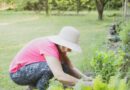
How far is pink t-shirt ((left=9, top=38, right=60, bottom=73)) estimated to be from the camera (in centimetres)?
397

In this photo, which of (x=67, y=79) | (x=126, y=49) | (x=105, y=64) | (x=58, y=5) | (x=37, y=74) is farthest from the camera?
(x=58, y=5)

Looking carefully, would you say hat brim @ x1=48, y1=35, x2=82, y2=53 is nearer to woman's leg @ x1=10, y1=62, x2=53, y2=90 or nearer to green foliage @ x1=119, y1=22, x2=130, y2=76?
woman's leg @ x1=10, y1=62, x2=53, y2=90

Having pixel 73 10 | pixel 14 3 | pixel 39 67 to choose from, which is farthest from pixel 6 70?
pixel 14 3

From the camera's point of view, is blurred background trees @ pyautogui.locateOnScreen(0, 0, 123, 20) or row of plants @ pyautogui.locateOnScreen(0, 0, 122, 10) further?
row of plants @ pyautogui.locateOnScreen(0, 0, 122, 10)

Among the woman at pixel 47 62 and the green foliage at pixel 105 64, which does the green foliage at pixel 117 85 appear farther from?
the green foliage at pixel 105 64

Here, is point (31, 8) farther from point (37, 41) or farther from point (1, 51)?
point (37, 41)

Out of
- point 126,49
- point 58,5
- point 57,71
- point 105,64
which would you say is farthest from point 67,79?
point 58,5

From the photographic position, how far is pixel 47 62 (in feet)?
13.1

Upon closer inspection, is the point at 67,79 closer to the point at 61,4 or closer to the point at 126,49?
the point at 126,49

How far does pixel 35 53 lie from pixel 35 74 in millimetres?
268

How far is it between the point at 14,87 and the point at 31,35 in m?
8.69

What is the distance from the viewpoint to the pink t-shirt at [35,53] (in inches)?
156

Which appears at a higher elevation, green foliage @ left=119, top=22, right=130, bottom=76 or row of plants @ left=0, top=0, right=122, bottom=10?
green foliage @ left=119, top=22, right=130, bottom=76

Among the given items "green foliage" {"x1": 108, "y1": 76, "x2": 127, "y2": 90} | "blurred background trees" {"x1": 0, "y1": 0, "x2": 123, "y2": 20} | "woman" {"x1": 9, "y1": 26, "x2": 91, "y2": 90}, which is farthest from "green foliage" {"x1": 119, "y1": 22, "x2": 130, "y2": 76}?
"blurred background trees" {"x1": 0, "y1": 0, "x2": 123, "y2": 20}
